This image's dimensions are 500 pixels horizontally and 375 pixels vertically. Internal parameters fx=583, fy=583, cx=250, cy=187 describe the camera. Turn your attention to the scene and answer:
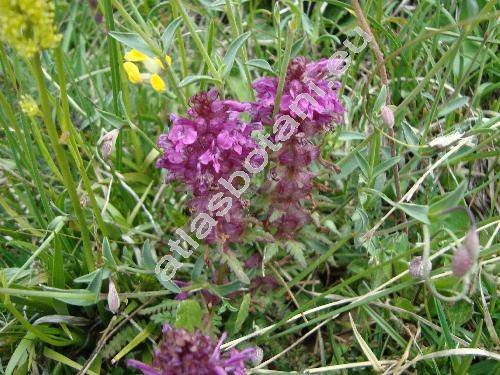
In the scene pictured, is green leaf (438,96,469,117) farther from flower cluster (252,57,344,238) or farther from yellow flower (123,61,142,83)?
yellow flower (123,61,142,83)

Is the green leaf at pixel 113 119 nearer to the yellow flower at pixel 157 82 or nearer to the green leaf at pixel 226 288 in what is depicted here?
the yellow flower at pixel 157 82

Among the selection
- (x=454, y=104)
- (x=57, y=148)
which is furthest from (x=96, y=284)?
(x=454, y=104)

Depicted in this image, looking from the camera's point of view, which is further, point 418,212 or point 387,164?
point 387,164

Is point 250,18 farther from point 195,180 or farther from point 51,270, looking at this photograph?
point 51,270

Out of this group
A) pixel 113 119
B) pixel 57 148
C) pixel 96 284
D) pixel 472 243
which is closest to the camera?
pixel 472 243

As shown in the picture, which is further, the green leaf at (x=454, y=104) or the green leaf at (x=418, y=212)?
the green leaf at (x=454, y=104)

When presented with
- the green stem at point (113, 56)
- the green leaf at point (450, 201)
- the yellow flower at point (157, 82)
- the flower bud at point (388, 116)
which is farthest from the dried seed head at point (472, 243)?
the yellow flower at point (157, 82)

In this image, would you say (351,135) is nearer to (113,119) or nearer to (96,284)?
(113,119)
